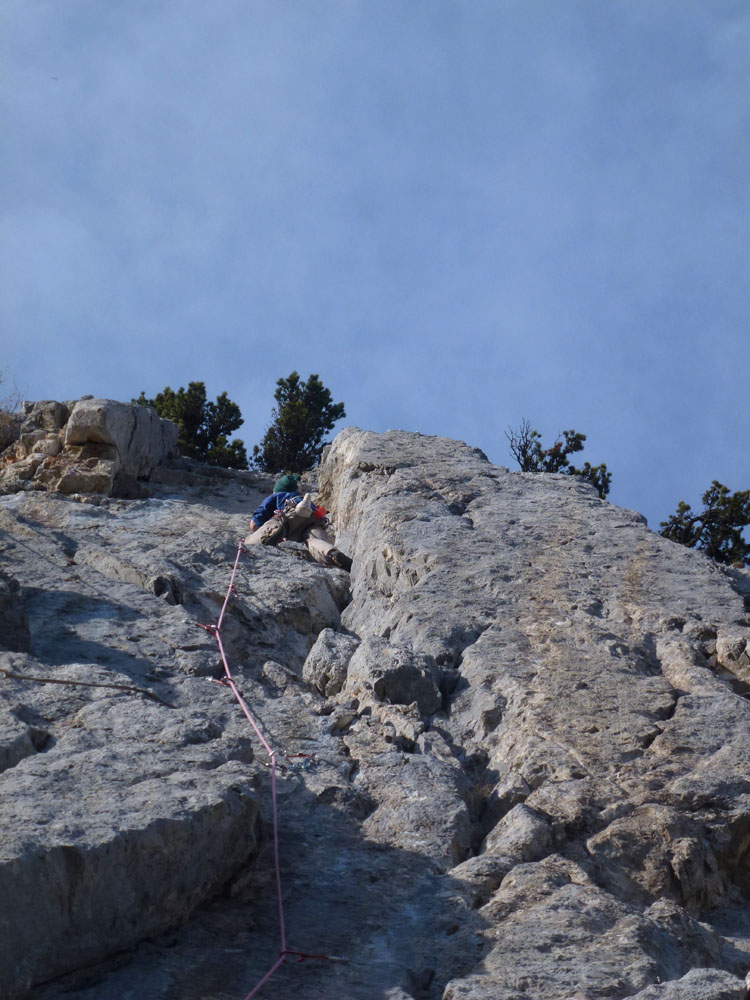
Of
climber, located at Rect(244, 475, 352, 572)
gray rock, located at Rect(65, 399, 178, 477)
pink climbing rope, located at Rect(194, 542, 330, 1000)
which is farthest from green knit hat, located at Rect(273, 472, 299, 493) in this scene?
pink climbing rope, located at Rect(194, 542, 330, 1000)

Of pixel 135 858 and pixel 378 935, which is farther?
pixel 378 935

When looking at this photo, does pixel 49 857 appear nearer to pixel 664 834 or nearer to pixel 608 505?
pixel 664 834

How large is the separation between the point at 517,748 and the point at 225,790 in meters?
2.44

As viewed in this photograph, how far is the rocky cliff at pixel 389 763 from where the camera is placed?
5.24 m

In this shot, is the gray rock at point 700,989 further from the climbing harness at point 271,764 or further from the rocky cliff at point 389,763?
the climbing harness at point 271,764

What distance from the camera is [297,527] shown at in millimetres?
13086

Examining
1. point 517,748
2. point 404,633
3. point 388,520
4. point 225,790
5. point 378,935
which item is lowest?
point 378,935

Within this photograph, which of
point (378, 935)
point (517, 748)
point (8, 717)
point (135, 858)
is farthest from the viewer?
point (517, 748)

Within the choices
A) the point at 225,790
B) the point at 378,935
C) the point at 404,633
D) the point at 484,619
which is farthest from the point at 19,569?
the point at 378,935

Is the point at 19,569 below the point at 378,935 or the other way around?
the other way around

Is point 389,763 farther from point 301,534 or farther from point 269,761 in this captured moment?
point 301,534

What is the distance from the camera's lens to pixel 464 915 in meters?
5.75

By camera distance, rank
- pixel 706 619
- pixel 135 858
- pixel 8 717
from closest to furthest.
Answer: pixel 135 858 < pixel 8 717 < pixel 706 619

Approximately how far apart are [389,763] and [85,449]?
9.20 meters
